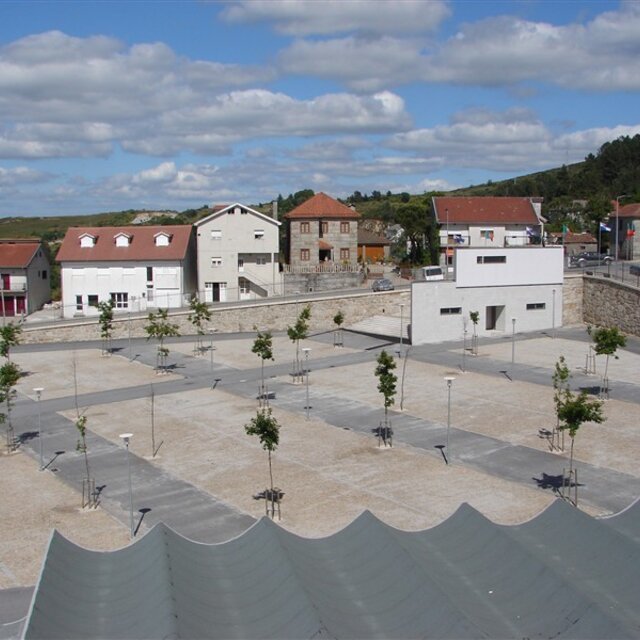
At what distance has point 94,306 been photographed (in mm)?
54312

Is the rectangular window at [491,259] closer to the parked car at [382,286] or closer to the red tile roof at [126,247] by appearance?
the parked car at [382,286]

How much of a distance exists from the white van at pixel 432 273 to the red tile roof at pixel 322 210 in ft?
61.5

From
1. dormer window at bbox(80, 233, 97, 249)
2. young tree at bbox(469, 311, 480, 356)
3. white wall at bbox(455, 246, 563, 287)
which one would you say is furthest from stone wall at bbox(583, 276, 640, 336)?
dormer window at bbox(80, 233, 97, 249)

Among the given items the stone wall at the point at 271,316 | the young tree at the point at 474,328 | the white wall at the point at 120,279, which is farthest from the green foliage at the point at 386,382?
the white wall at the point at 120,279

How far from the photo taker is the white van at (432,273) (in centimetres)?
4806

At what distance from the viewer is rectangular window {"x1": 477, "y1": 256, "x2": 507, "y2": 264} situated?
4694 cm

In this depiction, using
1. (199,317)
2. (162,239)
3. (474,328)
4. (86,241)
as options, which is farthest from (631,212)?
(86,241)

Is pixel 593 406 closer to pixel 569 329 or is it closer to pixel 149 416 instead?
pixel 149 416

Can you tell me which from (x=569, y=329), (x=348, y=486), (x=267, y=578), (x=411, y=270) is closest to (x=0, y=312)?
(x=411, y=270)

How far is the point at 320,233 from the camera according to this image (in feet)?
219

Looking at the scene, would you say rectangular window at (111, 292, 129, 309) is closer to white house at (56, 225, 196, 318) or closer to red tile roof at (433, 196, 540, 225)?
white house at (56, 225, 196, 318)

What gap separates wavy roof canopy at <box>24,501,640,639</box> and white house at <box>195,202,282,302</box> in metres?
45.3

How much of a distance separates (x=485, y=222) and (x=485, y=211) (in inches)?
62.0

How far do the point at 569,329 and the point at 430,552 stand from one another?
39221 millimetres
